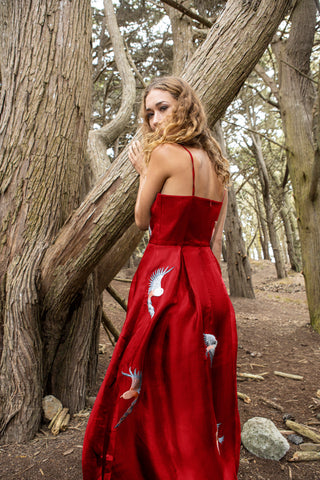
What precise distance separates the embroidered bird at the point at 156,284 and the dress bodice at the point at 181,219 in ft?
0.50

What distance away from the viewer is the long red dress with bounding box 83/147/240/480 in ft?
5.47

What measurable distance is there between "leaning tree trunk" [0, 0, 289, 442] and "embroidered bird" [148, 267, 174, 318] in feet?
2.25

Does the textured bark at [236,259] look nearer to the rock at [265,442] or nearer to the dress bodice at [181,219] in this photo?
the rock at [265,442]

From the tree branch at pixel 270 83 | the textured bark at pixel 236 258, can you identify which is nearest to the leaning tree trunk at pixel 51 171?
the tree branch at pixel 270 83

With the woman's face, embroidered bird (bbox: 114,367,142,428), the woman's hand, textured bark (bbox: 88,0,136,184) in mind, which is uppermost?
textured bark (bbox: 88,0,136,184)

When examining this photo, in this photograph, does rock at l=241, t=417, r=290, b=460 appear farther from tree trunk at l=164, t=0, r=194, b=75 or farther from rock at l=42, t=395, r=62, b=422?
tree trunk at l=164, t=0, r=194, b=75

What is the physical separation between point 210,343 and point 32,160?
1914 millimetres

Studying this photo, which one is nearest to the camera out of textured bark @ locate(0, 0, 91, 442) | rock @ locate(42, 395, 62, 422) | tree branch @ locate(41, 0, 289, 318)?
tree branch @ locate(41, 0, 289, 318)

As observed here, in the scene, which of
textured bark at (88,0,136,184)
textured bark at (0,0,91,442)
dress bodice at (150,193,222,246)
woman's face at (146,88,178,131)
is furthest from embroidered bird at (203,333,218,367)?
textured bark at (88,0,136,184)

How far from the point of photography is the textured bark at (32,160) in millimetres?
2525

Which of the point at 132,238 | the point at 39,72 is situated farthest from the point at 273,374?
the point at 39,72

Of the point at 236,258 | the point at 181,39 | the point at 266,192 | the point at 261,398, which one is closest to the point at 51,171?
the point at 261,398

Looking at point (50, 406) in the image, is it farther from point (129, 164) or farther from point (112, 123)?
point (112, 123)

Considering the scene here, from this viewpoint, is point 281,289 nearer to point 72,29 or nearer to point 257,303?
point 257,303
